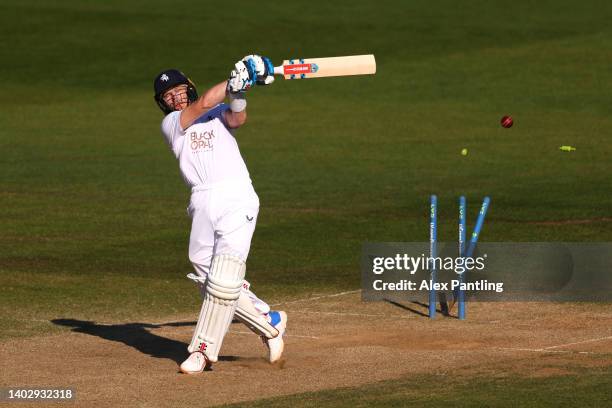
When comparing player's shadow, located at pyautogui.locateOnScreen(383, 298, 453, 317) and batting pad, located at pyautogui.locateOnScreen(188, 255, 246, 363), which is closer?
batting pad, located at pyautogui.locateOnScreen(188, 255, 246, 363)

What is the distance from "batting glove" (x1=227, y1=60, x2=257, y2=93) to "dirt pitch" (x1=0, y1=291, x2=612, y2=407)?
206 centimetres

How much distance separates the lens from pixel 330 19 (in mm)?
41344

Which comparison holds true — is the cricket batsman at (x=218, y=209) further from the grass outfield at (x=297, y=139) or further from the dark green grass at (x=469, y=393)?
the grass outfield at (x=297, y=139)

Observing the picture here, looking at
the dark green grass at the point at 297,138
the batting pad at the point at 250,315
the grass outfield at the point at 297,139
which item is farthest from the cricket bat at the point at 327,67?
the dark green grass at the point at 297,138

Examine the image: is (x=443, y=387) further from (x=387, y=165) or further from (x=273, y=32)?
(x=273, y=32)

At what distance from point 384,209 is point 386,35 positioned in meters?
19.7

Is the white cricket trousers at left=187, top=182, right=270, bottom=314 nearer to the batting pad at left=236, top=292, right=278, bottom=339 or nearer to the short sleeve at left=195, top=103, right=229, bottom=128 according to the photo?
the batting pad at left=236, top=292, right=278, bottom=339

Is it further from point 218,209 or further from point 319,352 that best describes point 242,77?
point 319,352

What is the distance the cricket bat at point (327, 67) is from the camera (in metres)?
10.3

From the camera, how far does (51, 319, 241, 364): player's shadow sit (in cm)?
1104

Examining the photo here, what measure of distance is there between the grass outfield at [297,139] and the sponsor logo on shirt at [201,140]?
211cm

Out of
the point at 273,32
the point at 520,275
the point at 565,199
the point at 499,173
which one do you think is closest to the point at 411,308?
the point at 520,275

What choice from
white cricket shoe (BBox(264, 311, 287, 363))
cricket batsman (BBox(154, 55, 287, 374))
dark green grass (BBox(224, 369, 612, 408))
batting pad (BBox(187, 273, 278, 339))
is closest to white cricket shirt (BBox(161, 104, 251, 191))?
cricket batsman (BBox(154, 55, 287, 374))

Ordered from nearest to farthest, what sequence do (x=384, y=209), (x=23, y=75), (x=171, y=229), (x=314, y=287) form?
(x=314, y=287)
(x=171, y=229)
(x=384, y=209)
(x=23, y=75)
